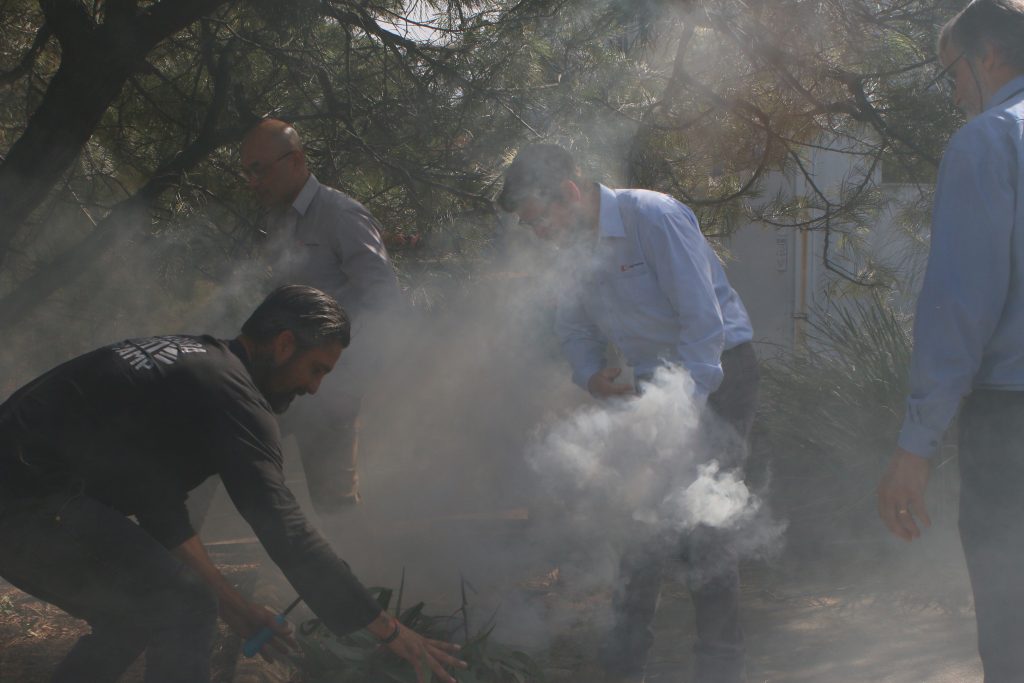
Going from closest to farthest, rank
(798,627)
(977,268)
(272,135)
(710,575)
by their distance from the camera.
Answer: (977,268) → (710,575) → (272,135) → (798,627)

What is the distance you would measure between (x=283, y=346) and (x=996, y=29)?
1.72 meters

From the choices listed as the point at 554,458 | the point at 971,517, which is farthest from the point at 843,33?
the point at 971,517

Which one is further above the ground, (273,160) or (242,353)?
(273,160)

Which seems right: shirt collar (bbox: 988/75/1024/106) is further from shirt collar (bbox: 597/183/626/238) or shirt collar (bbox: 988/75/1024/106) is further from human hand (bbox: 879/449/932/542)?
shirt collar (bbox: 597/183/626/238)

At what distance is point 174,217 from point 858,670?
3155mm

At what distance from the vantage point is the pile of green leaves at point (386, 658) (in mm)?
2846

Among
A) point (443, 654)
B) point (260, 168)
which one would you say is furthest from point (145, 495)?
point (260, 168)

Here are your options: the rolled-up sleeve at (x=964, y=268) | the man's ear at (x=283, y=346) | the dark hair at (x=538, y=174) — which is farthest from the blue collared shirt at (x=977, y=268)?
the man's ear at (x=283, y=346)

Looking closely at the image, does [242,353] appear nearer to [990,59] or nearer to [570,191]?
[570,191]

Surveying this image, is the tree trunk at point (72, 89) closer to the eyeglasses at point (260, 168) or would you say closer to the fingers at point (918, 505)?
the eyeglasses at point (260, 168)

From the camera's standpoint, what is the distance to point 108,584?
2.23 metres

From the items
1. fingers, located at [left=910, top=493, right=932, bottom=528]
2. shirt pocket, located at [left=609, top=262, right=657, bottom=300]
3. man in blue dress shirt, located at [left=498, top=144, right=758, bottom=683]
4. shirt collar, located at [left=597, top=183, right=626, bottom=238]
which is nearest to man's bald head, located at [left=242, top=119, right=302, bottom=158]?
man in blue dress shirt, located at [left=498, top=144, right=758, bottom=683]

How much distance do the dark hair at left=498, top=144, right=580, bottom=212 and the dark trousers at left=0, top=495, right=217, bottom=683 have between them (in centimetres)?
146

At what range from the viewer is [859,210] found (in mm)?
4645
